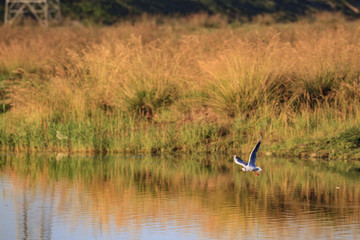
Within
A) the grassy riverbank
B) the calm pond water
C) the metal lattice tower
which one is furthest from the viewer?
the metal lattice tower

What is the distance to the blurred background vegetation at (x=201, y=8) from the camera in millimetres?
57500

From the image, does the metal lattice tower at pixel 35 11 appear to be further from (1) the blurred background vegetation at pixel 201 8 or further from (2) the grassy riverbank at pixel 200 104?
(2) the grassy riverbank at pixel 200 104

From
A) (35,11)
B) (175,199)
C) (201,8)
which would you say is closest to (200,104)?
(175,199)

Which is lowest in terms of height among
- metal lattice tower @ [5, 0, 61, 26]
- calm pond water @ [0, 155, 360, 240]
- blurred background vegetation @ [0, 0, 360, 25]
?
calm pond water @ [0, 155, 360, 240]

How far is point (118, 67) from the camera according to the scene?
17312 mm

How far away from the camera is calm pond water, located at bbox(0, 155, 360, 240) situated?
780 centimetres

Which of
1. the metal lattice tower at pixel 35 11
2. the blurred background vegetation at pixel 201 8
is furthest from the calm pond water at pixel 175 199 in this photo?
the blurred background vegetation at pixel 201 8

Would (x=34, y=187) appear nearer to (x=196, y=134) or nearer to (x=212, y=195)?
(x=212, y=195)

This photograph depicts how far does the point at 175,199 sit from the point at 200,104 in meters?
6.58

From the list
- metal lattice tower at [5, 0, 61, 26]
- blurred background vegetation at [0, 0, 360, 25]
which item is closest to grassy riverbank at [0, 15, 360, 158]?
metal lattice tower at [5, 0, 61, 26]

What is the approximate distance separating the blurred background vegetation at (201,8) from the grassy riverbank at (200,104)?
124ft

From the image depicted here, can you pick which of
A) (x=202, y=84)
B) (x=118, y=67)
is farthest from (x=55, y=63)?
(x=202, y=84)

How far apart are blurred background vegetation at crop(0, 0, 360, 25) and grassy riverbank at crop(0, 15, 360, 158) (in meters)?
37.7

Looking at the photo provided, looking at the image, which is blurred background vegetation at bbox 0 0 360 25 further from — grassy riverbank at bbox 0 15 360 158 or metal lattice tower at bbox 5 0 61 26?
grassy riverbank at bbox 0 15 360 158
